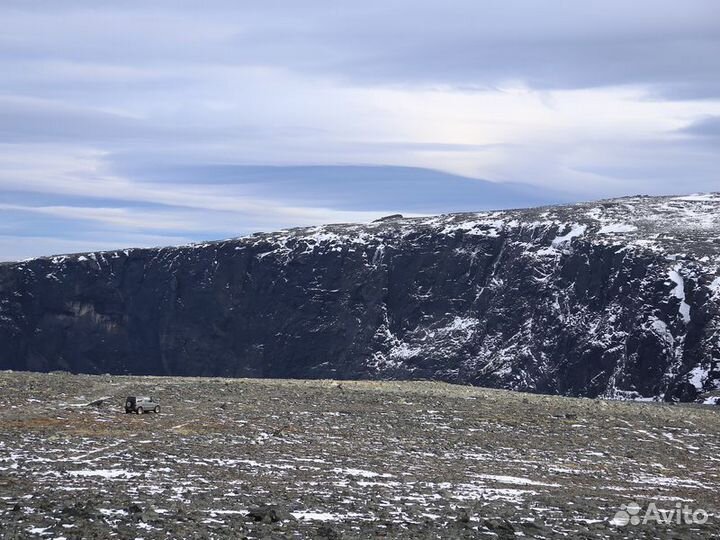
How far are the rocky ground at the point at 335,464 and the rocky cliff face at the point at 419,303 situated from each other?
69652 millimetres

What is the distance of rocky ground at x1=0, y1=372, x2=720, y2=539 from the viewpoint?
2038cm

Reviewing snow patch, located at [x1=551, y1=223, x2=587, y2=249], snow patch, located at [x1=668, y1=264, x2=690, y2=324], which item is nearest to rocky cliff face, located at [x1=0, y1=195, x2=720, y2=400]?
snow patch, located at [x1=668, y1=264, x2=690, y2=324]

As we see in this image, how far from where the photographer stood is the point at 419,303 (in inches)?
6038

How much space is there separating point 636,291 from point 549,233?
23.5m

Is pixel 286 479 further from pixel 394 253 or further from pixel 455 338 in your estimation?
pixel 394 253

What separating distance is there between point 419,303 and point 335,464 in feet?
409

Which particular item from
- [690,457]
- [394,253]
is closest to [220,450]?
[690,457]

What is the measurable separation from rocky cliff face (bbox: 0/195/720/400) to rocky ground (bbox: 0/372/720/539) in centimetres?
6965

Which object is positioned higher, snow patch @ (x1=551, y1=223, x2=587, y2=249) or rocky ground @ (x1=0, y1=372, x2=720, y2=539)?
snow patch @ (x1=551, y1=223, x2=587, y2=249)

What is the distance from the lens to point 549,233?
147m

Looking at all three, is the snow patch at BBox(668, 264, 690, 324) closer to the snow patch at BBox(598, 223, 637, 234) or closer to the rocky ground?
the snow patch at BBox(598, 223, 637, 234)

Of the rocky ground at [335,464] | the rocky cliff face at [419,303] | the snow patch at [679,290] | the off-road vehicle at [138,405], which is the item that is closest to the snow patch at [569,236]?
the rocky cliff face at [419,303]

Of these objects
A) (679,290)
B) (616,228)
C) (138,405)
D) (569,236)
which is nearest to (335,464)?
(138,405)

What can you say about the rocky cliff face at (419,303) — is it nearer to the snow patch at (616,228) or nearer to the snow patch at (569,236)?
the snow patch at (569,236)
